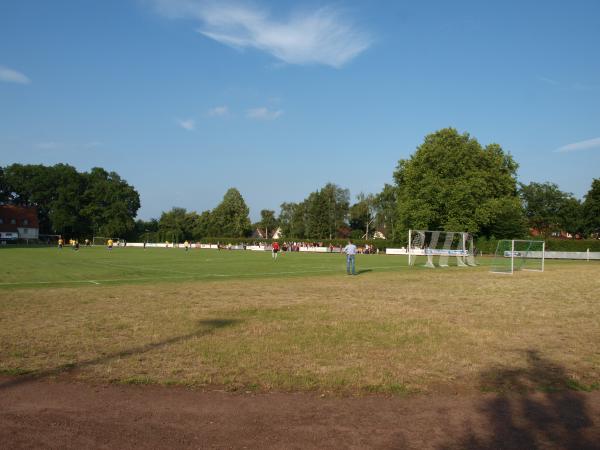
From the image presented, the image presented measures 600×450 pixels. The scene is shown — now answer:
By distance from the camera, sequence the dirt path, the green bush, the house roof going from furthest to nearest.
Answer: the house roof → the green bush → the dirt path

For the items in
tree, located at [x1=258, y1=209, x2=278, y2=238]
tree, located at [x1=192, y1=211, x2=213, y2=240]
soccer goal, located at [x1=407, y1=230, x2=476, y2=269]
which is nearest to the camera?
soccer goal, located at [x1=407, y1=230, x2=476, y2=269]

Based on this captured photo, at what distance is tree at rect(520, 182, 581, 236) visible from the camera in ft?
309

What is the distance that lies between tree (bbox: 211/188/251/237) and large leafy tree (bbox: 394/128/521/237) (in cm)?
5670

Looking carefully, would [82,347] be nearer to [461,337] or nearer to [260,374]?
[260,374]

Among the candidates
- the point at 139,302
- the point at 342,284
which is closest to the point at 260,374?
the point at 139,302

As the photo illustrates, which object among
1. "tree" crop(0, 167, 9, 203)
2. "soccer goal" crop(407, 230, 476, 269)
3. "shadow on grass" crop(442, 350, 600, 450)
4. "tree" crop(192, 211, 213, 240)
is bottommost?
"shadow on grass" crop(442, 350, 600, 450)

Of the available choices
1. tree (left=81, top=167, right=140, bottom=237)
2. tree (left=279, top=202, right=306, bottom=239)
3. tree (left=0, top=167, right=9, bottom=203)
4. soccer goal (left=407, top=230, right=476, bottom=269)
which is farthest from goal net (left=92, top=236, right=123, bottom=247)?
soccer goal (left=407, top=230, right=476, bottom=269)

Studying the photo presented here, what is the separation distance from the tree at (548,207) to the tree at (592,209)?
12.8 meters

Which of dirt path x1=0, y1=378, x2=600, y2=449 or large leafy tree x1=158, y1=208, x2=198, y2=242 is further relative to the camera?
large leafy tree x1=158, y1=208, x2=198, y2=242

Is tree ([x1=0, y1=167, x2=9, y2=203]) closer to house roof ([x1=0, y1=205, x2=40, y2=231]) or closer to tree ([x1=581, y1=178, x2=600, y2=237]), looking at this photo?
house roof ([x1=0, y1=205, x2=40, y2=231])

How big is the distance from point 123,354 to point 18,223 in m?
114

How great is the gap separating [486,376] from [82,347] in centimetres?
632

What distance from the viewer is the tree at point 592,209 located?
3007 inches

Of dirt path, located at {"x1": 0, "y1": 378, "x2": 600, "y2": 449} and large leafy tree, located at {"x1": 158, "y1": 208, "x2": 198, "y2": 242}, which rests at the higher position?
large leafy tree, located at {"x1": 158, "y1": 208, "x2": 198, "y2": 242}
